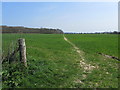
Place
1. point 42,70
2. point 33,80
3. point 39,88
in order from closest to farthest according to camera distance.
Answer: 1. point 39,88
2. point 33,80
3. point 42,70

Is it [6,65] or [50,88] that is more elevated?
[6,65]

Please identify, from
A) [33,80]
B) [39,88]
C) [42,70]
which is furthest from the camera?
[42,70]

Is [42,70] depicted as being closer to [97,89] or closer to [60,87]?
[60,87]

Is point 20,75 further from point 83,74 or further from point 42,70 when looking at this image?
point 83,74

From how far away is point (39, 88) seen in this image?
23.4 feet

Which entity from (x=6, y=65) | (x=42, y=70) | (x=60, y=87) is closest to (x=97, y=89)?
(x=60, y=87)

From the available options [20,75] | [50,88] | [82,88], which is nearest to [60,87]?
[50,88]

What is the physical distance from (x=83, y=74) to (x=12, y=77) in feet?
12.0

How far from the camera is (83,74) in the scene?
371 inches

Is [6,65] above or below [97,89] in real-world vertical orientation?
above

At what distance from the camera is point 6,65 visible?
9.14 meters

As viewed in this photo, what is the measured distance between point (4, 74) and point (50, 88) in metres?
2.29

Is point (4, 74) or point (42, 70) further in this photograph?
point (42, 70)

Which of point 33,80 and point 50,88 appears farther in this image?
point 33,80
